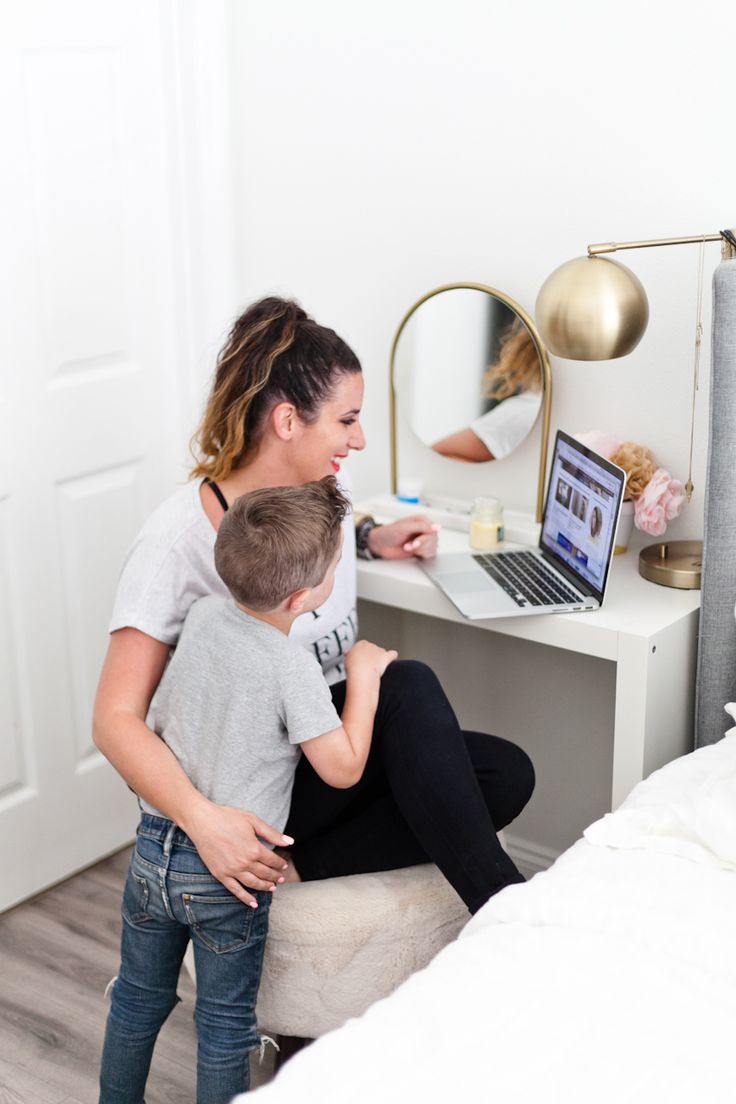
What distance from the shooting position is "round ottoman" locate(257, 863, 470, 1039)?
1.55 meters

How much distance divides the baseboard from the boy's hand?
2.75 feet

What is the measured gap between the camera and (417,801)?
60.7 inches

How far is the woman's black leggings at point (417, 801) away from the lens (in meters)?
1.53

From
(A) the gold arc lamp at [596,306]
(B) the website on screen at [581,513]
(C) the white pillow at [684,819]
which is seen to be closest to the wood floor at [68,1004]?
(C) the white pillow at [684,819]

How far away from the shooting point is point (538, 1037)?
3.24 feet

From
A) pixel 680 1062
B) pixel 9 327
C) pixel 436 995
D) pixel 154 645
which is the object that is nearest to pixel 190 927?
pixel 154 645

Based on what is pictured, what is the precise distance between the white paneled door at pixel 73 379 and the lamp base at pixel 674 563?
3.19ft

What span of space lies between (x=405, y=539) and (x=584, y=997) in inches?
41.7

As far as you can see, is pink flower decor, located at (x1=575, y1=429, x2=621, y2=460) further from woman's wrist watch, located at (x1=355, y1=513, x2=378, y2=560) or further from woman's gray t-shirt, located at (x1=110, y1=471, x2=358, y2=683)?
woman's gray t-shirt, located at (x1=110, y1=471, x2=358, y2=683)

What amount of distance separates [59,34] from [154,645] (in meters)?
1.10

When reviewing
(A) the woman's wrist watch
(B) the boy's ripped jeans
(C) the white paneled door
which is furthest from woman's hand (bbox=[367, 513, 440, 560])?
(B) the boy's ripped jeans

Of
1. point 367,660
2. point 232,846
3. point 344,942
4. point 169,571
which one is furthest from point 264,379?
point 344,942

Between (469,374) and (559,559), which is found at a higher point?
(469,374)

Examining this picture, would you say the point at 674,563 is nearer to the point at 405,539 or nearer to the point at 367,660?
the point at 405,539
